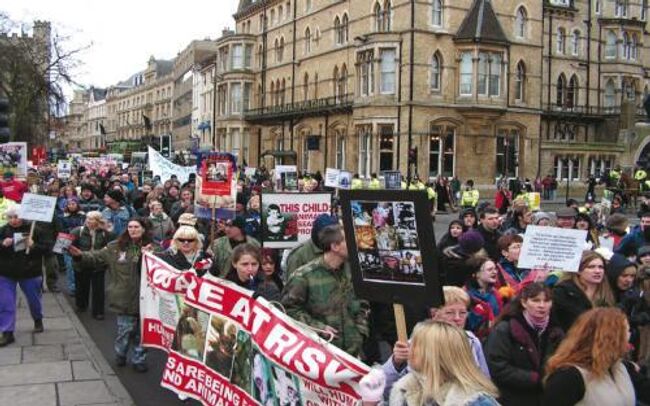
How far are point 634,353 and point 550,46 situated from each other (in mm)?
41026

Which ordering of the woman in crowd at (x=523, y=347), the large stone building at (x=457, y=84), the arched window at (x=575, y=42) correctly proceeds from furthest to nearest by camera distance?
the arched window at (x=575, y=42) → the large stone building at (x=457, y=84) → the woman in crowd at (x=523, y=347)

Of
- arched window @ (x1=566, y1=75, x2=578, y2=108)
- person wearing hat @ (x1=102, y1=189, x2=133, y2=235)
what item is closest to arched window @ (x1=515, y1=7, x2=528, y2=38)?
arched window @ (x1=566, y1=75, x2=578, y2=108)

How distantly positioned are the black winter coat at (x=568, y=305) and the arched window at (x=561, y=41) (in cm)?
4164

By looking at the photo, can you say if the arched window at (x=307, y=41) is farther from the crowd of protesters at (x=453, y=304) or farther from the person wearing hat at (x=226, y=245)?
the person wearing hat at (x=226, y=245)

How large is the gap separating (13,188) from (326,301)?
13.1 meters

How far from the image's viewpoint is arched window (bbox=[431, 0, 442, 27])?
127ft

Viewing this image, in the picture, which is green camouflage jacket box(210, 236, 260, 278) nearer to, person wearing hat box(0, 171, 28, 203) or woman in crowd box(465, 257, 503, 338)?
woman in crowd box(465, 257, 503, 338)

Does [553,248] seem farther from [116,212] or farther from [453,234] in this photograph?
[116,212]

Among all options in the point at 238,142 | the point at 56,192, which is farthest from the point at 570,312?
the point at 238,142

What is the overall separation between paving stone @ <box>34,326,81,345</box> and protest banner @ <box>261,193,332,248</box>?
274 centimetres

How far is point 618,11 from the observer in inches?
1866

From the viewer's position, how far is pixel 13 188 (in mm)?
16672

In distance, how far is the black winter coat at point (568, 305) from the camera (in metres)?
5.61

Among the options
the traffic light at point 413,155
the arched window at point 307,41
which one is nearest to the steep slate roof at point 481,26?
the traffic light at point 413,155
